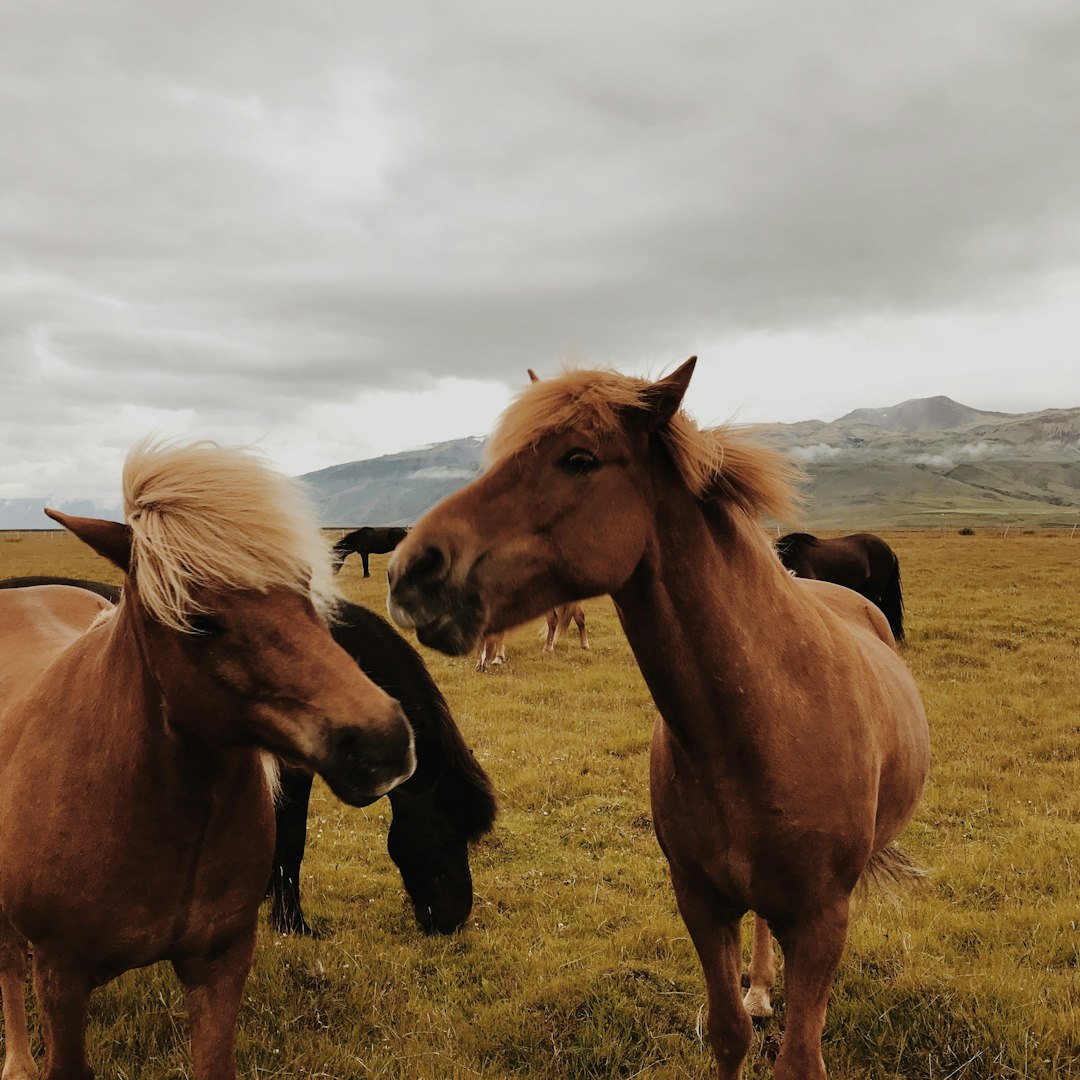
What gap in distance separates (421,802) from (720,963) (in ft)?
7.93

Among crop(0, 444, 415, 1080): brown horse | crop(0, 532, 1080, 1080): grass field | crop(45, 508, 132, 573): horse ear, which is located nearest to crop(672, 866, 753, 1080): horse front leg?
crop(0, 532, 1080, 1080): grass field

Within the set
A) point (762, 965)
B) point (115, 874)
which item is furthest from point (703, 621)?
point (762, 965)

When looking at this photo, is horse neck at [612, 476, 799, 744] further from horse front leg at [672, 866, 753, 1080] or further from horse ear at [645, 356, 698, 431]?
horse front leg at [672, 866, 753, 1080]

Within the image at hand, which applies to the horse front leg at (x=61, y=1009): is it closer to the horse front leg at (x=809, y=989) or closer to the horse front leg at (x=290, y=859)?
the horse front leg at (x=290, y=859)

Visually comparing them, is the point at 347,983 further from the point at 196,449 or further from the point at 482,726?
the point at 482,726

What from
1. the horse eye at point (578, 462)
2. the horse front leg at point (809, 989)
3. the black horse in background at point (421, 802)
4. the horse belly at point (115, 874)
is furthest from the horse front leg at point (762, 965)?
the horse eye at point (578, 462)

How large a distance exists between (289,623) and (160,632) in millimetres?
493

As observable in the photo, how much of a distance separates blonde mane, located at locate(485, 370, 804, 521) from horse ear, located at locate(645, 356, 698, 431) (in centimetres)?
2

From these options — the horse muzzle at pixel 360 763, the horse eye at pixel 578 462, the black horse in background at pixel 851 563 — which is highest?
the horse eye at pixel 578 462

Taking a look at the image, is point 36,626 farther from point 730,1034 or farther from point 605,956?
point 730,1034

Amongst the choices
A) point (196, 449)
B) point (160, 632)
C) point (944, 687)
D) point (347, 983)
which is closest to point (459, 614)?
point (160, 632)

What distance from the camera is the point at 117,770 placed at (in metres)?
2.74

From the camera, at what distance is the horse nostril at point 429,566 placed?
2.28 m

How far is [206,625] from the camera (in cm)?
245
